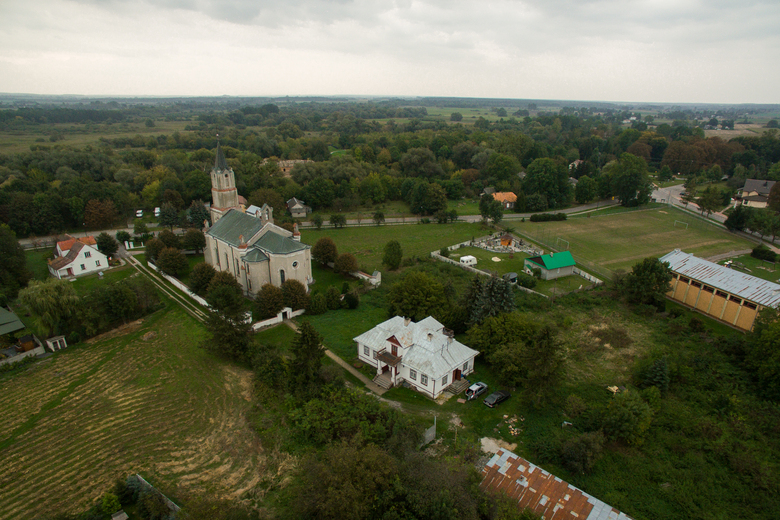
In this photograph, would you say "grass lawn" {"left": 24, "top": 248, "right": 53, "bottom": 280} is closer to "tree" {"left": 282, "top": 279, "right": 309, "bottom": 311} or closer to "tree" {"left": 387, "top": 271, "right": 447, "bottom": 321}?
"tree" {"left": 282, "top": 279, "right": 309, "bottom": 311}

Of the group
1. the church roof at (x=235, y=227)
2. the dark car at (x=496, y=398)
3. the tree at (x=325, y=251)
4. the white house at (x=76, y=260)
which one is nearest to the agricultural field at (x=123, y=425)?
the church roof at (x=235, y=227)

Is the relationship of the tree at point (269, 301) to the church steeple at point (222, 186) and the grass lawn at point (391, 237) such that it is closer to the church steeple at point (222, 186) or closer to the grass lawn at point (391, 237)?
the grass lawn at point (391, 237)

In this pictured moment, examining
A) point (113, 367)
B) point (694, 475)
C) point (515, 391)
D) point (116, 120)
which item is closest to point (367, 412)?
point (515, 391)

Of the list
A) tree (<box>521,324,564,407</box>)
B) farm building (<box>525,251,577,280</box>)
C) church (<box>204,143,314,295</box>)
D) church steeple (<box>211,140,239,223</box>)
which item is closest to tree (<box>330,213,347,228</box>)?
church steeple (<box>211,140,239,223</box>)

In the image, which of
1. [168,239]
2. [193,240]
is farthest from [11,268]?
[193,240]

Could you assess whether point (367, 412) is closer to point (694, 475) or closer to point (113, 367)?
point (694, 475)

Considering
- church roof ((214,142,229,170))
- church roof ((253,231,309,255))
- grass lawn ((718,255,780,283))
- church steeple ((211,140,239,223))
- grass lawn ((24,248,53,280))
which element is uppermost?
church roof ((214,142,229,170))

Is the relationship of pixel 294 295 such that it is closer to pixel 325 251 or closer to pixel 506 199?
pixel 325 251
